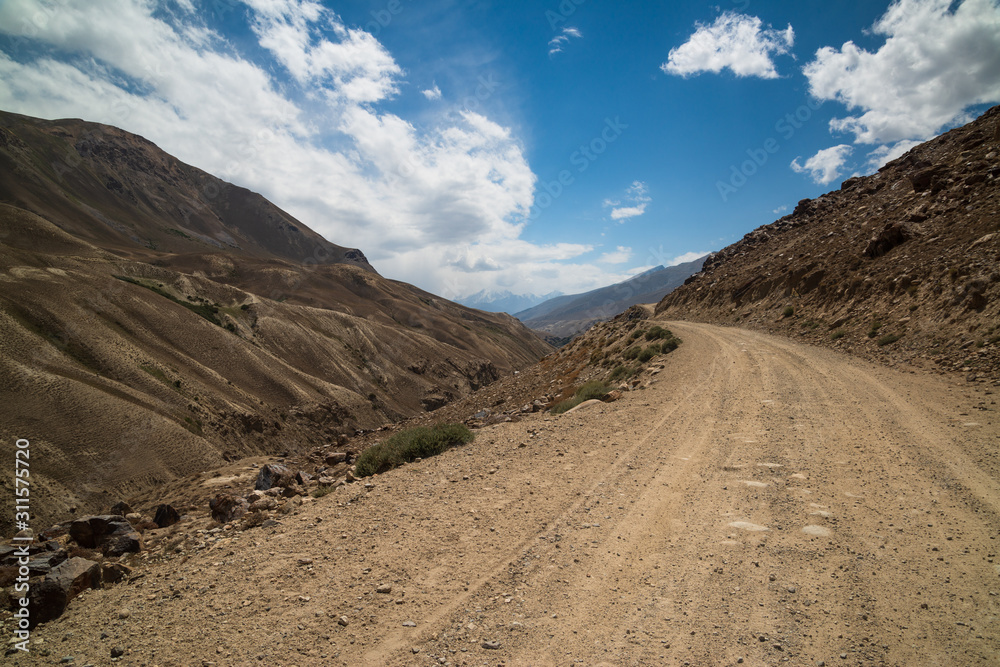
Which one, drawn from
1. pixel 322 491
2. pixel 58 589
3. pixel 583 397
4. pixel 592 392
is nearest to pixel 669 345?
pixel 592 392

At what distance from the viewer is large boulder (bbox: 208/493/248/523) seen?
8266mm

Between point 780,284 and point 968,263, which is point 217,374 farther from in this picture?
point 968,263

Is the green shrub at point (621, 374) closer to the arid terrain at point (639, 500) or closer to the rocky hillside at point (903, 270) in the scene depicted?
the arid terrain at point (639, 500)

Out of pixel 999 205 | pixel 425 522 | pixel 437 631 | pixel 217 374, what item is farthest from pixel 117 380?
pixel 999 205

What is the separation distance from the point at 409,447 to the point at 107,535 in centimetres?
589

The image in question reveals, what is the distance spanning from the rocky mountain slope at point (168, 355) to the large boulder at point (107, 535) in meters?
14.4

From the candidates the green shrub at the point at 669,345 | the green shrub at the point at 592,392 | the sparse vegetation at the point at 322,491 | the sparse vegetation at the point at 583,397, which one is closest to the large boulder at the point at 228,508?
the sparse vegetation at the point at 322,491

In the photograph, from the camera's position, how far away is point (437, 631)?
4215mm

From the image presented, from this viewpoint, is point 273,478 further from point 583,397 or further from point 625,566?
point 583,397

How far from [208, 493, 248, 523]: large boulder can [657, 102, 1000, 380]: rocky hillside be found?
57.1 ft

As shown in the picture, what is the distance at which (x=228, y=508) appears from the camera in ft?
29.0

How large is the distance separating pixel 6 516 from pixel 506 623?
23.6 m

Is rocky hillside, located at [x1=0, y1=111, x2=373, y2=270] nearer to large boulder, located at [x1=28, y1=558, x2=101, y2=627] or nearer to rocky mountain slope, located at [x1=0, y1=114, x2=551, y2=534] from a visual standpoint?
rocky mountain slope, located at [x1=0, y1=114, x2=551, y2=534]

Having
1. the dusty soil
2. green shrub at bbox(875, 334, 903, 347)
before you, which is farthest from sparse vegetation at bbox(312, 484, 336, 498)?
green shrub at bbox(875, 334, 903, 347)
